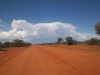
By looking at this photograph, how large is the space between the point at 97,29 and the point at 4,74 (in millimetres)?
36253

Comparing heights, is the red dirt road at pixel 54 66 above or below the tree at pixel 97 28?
below

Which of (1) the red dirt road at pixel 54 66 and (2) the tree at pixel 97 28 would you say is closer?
(1) the red dirt road at pixel 54 66

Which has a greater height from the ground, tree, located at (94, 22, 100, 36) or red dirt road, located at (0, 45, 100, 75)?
tree, located at (94, 22, 100, 36)

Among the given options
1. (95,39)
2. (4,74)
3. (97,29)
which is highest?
(97,29)

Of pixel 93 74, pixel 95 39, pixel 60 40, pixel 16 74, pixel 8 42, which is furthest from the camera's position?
pixel 60 40

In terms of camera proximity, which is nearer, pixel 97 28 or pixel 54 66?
pixel 54 66

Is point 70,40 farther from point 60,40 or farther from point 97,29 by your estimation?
point 60,40

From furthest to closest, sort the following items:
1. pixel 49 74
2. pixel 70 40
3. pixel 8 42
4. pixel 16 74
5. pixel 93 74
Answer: pixel 8 42
pixel 70 40
pixel 16 74
pixel 49 74
pixel 93 74

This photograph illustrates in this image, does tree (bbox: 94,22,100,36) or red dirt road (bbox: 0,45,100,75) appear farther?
tree (bbox: 94,22,100,36)

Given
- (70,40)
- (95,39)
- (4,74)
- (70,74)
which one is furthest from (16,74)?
(70,40)

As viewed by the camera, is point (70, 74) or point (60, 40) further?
point (60, 40)

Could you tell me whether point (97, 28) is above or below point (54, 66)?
above

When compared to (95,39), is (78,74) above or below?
below

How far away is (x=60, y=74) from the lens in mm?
7082
